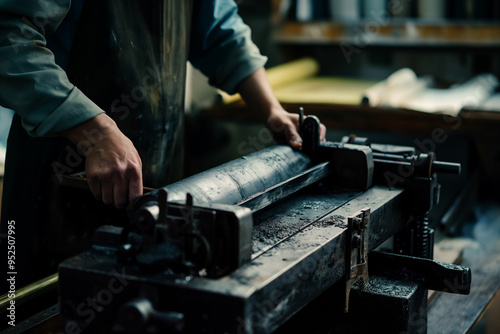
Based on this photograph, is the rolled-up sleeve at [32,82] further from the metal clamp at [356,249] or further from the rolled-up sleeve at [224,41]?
the rolled-up sleeve at [224,41]

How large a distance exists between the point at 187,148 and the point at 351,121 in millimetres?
901

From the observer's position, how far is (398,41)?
133 inches

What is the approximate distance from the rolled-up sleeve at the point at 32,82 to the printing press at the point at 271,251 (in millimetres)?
274

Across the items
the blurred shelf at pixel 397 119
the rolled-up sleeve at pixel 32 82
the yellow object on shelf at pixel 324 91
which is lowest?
the blurred shelf at pixel 397 119

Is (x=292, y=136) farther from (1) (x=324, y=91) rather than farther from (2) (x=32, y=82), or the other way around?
(1) (x=324, y=91)

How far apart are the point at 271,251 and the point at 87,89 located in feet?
2.54

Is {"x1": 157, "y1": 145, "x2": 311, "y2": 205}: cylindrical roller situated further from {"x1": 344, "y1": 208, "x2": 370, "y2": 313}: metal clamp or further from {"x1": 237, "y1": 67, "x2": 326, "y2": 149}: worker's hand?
{"x1": 344, "y1": 208, "x2": 370, "y2": 313}: metal clamp

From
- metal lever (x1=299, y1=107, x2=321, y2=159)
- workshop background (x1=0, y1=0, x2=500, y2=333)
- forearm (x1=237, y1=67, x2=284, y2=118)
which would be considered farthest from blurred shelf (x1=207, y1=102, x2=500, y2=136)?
metal lever (x1=299, y1=107, x2=321, y2=159)

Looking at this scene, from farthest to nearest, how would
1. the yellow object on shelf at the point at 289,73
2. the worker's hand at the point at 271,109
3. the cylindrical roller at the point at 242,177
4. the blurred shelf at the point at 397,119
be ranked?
1. the yellow object on shelf at the point at 289,73
2. the blurred shelf at the point at 397,119
3. the worker's hand at the point at 271,109
4. the cylindrical roller at the point at 242,177

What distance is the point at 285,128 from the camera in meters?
1.76

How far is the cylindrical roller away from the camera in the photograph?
1.23 m

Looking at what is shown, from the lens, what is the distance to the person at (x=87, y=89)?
1312mm

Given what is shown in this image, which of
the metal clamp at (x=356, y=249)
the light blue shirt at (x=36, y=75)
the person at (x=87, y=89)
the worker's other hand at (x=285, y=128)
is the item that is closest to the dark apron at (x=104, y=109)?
the person at (x=87, y=89)

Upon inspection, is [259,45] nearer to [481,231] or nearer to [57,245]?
[481,231]
